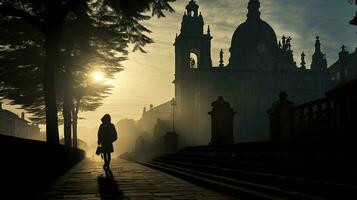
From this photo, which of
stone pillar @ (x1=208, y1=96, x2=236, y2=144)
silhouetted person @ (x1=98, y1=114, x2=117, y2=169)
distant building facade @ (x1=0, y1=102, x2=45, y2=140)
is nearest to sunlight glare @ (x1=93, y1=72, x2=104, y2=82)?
stone pillar @ (x1=208, y1=96, x2=236, y2=144)

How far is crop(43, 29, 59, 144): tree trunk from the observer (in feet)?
53.8

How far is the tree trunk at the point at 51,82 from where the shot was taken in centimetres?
1641

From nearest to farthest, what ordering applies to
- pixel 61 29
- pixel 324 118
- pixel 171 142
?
1. pixel 324 118
2. pixel 61 29
3. pixel 171 142

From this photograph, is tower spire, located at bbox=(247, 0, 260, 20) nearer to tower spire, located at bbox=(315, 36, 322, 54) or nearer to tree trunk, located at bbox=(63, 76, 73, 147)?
tower spire, located at bbox=(315, 36, 322, 54)

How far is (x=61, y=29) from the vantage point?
54.4 ft

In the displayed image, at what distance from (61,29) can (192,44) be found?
64.5 meters

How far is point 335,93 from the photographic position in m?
12.4

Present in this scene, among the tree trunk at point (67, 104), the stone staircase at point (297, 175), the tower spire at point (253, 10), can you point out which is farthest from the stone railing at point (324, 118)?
the tower spire at point (253, 10)

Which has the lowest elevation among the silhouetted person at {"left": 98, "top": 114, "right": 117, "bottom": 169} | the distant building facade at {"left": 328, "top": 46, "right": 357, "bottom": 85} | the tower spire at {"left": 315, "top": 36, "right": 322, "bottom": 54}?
the silhouetted person at {"left": 98, "top": 114, "right": 117, "bottom": 169}

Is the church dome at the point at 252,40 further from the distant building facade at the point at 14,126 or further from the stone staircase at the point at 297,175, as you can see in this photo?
the stone staircase at the point at 297,175

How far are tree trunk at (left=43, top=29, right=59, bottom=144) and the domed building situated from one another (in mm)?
57628

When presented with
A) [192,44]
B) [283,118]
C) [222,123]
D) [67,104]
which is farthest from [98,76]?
[192,44]

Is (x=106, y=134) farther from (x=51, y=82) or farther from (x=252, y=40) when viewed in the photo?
(x=252, y=40)

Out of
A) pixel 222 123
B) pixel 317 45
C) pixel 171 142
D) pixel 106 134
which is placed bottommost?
pixel 171 142
